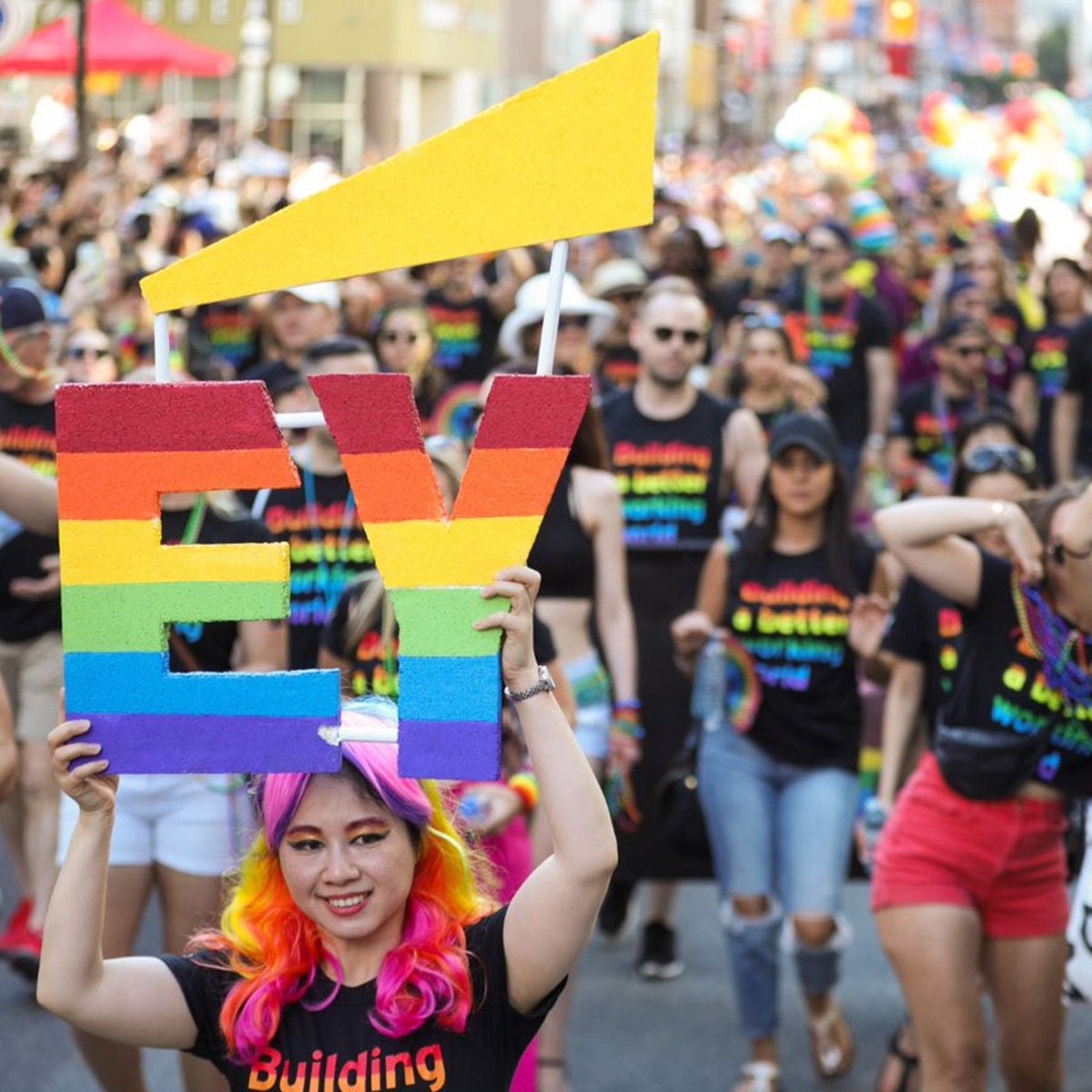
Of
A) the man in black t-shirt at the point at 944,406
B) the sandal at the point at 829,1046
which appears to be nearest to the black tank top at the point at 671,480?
the sandal at the point at 829,1046

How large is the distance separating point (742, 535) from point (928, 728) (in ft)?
2.36

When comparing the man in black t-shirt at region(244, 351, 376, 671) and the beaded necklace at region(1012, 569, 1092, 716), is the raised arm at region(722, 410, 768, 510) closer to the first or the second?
the man in black t-shirt at region(244, 351, 376, 671)

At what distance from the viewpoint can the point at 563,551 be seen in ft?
20.3

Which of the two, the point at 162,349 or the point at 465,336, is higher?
the point at 465,336

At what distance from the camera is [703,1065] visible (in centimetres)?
Result: 637

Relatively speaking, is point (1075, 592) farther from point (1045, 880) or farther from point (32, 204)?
point (32, 204)

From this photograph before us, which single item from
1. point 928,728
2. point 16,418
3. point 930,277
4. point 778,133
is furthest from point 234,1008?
point 778,133

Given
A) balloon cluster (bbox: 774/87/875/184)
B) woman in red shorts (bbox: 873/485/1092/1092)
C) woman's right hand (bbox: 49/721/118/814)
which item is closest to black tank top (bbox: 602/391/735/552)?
woman in red shorts (bbox: 873/485/1092/1092)

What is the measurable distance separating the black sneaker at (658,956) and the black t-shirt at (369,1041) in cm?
411

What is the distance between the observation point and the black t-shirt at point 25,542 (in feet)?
22.2

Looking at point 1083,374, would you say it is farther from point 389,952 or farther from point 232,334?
point 389,952

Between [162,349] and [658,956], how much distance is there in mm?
4604

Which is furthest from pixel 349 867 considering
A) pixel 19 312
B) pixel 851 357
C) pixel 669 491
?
pixel 851 357

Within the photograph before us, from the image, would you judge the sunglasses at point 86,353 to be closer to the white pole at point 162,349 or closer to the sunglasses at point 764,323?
the sunglasses at point 764,323
